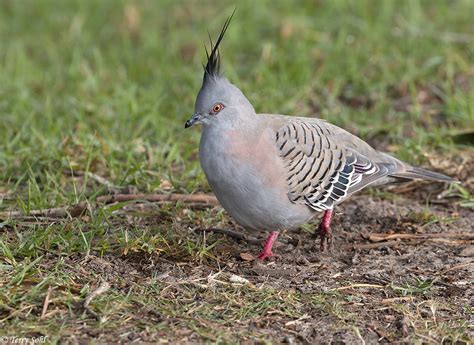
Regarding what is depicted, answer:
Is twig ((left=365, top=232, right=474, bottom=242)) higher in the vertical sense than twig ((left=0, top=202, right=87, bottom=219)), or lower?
higher

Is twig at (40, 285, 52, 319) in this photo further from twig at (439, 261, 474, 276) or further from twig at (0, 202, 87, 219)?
twig at (439, 261, 474, 276)

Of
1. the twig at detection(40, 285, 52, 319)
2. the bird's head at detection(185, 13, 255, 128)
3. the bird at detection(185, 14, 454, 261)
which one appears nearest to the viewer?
the twig at detection(40, 285, 52, 319)

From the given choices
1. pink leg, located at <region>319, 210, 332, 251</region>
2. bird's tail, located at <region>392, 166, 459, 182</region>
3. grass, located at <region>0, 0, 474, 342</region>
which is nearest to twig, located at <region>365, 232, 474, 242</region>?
pink leg, located at <region>319, 210, 332, 251</region>

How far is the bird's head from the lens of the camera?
480 centimetres

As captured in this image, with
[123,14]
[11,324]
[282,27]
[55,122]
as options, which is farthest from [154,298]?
[123,14]

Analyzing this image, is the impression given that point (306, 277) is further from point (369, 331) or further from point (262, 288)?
point (369, 331)

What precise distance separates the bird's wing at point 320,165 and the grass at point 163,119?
628 mm

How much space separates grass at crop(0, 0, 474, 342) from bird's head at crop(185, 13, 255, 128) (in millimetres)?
688

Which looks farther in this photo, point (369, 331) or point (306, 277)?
point (306, 277)

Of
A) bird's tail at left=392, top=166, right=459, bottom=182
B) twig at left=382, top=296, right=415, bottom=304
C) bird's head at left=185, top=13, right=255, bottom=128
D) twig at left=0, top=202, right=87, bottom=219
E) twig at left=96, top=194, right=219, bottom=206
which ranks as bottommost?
twig at left=0, top=202, right=87, bottom=219

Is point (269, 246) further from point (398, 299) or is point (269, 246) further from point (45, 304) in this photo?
point (45, 304)

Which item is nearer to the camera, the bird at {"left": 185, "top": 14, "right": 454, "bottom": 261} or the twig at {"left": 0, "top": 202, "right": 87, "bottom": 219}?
the bird at {"left": 185, "top": 14, "right": 454, "bottom": 261}

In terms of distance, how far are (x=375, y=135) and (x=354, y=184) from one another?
1688mm

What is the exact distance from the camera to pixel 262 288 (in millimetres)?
4340
